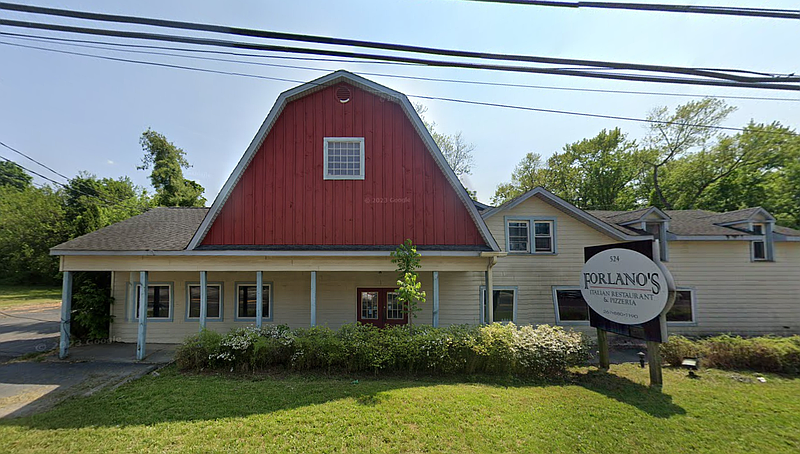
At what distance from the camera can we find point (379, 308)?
11.1m

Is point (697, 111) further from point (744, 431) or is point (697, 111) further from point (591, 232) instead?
point (744, 431)

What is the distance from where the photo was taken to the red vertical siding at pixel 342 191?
9.39 meters

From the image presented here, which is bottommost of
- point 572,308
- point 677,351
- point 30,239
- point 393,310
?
point 677,351

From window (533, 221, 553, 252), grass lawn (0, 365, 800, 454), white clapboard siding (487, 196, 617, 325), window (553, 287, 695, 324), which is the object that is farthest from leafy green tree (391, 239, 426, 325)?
window (553, 287, 695, 324)

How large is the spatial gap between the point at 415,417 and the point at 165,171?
110 ft

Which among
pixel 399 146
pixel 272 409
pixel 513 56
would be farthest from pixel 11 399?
pixel 513 56

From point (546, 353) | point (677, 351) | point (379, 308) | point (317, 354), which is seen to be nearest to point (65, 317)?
point (317, 354)

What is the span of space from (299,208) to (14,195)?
165 ft

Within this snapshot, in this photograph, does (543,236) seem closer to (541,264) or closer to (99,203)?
(541,264)

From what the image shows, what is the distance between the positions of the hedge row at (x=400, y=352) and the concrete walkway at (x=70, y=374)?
1.42m

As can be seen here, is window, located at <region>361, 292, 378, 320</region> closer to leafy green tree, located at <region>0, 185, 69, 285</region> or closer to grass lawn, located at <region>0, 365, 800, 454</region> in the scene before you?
grass lawn, located at <region>0, 365, 800, 454</region>

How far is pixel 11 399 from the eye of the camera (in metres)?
6.20

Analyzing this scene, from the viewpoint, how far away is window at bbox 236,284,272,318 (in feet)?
36.0

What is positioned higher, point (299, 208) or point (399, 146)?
point (399, 146)
